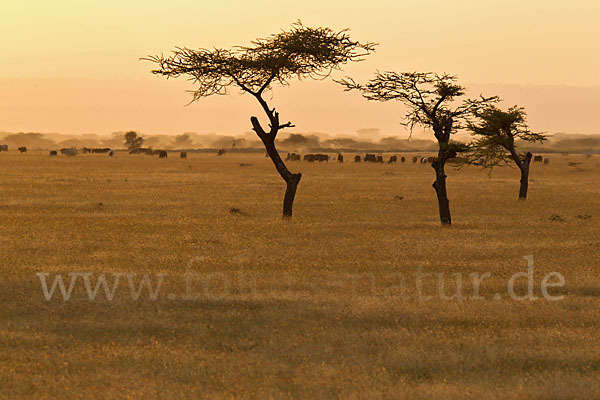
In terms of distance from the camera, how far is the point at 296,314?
1230cm

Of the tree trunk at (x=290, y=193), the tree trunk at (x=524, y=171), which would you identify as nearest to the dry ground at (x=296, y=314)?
the tree trunk at (x=290, y=193)

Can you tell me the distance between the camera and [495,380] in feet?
29.9

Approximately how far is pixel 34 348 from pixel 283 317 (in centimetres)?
413

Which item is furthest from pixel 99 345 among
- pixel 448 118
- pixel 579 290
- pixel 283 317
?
pixel 448 118

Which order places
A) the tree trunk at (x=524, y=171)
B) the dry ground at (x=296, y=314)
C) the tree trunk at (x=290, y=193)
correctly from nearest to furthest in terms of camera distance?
the dry ground at (x=296, y=314), the tree trunk at (x=290, y=193), the tree trunk at (x=524, y=171)

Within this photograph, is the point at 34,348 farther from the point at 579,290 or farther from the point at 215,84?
the point at 215,84

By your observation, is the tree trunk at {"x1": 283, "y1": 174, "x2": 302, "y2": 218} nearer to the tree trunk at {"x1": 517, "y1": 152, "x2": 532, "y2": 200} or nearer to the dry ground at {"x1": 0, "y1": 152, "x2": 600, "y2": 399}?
the dry ground at {"x1": 0, "y1": 152, "x2": 600, "y2": 399}

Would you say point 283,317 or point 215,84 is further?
point 215,84

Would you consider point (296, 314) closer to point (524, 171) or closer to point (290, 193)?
point (290, 193)

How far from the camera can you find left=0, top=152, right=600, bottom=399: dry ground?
902cm

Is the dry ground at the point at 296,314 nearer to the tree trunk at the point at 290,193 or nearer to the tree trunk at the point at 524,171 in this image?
the tree trunk at the point at 290,193

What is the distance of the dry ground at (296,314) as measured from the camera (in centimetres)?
902

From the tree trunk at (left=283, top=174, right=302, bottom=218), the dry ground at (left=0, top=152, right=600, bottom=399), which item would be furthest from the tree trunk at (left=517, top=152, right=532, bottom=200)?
the tree trunk at (left=283, top=174, right=302, bottom=218)

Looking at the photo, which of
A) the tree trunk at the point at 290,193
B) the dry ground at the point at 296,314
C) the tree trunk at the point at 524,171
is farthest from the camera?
the tree trunk at the point at 524,171
